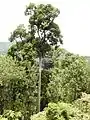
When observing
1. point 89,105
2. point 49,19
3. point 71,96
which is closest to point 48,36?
point 49,19

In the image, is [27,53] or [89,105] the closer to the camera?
[89,105]

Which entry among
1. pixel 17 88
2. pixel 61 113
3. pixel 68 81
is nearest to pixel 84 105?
pixel 61 113

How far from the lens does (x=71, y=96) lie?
22156mm

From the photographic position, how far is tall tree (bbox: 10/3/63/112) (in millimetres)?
21312

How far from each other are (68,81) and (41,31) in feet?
12.4

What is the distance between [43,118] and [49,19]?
8.02 metres

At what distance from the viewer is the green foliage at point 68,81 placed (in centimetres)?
2173

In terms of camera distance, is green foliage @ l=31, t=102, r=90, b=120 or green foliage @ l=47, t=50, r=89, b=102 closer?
green foliage @ l=31, t=102, r=90, b=120

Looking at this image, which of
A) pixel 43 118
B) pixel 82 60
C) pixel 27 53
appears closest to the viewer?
pixel 43 118

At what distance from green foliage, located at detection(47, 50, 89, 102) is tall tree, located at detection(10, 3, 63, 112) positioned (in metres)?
1.04

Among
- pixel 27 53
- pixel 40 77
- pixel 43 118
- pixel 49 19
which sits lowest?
pixel 43 118

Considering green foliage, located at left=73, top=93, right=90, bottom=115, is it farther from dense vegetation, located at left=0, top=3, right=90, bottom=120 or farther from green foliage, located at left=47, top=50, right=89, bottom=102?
green foliage, located at left=47, top=50, right=89, bottom=102

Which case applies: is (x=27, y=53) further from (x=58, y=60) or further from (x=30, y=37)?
(x=58, y=60)

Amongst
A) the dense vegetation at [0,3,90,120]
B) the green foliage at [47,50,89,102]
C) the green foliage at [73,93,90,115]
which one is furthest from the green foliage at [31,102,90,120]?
the green foliage at [47,50,89,102]
